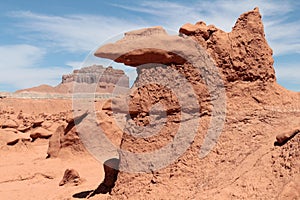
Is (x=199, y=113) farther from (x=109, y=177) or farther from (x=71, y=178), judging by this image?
(x=71, y=178)

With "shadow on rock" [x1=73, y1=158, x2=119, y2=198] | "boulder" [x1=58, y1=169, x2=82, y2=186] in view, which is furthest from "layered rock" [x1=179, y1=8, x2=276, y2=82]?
"boulder" [x1=58, y1=169, x2=82, y2=186]

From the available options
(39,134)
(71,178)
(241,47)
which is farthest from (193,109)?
(39,134)

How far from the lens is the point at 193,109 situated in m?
5.57

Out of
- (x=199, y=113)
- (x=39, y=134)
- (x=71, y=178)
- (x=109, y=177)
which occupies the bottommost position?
(x=71, y=178)

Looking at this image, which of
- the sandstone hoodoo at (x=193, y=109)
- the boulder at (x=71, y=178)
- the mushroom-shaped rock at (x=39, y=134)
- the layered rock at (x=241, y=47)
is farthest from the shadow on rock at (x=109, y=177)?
the mushroom-shaped rock at (x=39, y=134)

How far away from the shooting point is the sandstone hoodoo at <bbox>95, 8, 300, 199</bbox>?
5.07 meters

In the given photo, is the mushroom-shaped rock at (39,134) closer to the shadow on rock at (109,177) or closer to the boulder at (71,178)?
the boulder at (71,178)

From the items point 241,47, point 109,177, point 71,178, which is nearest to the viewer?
point 241,47

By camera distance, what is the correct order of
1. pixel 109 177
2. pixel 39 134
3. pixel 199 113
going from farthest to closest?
pixel 39 134 < pixel 109 177 < pixel 199 113

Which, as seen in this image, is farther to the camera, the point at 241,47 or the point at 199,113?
the point at 241,47

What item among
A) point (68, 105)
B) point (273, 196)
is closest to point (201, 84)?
point (273, 196)

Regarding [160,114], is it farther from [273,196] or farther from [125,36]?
[273,196]

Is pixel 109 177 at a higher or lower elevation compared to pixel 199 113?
lower

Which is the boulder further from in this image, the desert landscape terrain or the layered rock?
the layered rock
